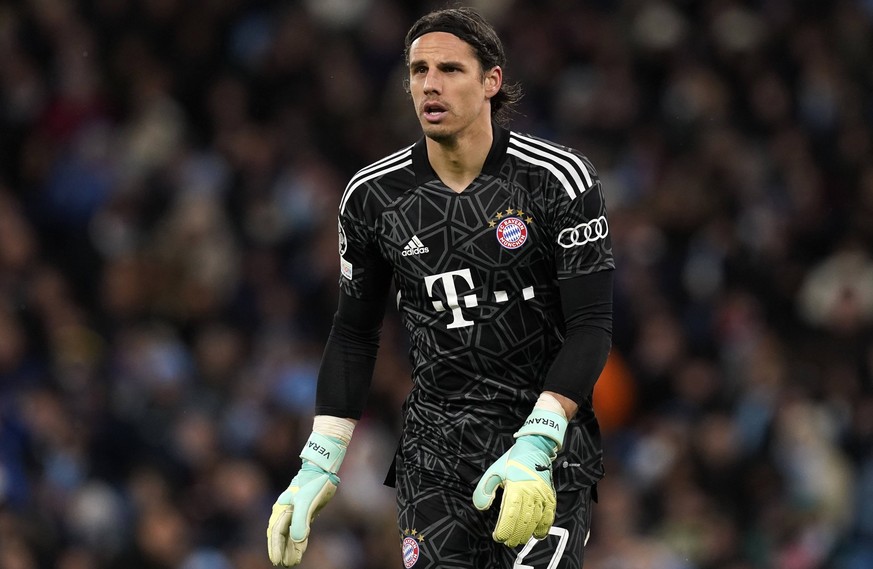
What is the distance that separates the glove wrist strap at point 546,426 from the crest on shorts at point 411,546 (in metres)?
0.55

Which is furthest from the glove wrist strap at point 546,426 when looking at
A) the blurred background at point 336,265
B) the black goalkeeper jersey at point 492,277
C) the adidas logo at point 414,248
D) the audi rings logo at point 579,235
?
the blurred background at point 336,265

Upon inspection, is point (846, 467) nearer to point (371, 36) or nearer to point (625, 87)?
point (625, 87)

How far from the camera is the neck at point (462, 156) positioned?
5254mm

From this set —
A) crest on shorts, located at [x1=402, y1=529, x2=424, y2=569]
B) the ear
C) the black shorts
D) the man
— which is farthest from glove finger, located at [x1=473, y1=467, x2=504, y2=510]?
the ear

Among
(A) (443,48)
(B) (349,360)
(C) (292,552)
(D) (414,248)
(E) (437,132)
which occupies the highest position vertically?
(A) (443,48)

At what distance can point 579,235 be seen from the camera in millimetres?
5082

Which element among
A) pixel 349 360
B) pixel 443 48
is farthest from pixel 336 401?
pixel 443 48

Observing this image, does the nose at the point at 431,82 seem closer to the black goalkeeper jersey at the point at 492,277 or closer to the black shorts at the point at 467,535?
the black goalkeeper jersey at the point at 492,277

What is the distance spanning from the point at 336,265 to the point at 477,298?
6762 mm

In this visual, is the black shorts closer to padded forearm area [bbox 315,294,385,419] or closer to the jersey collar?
padded forearm area [bbox 315,294,385,419]

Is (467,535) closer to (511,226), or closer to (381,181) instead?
(511,226)

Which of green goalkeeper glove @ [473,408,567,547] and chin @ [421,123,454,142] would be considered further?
chin @ [421,123,454,142]

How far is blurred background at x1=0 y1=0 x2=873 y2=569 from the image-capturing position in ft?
33.1

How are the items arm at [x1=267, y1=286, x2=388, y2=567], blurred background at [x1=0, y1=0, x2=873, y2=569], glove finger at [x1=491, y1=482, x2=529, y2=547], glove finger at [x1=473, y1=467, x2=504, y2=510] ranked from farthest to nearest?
1. blurred background at [x1=0, y1=0, x2=873, y2=569]
2. arm at [x1=267, y1=286, x2=388, y2=567]
3. glove finger at [x1=473, y1=467, x2=504, y2=510]
4. glove finger at [x1=491, y1=482, x2=529, y2=547]
